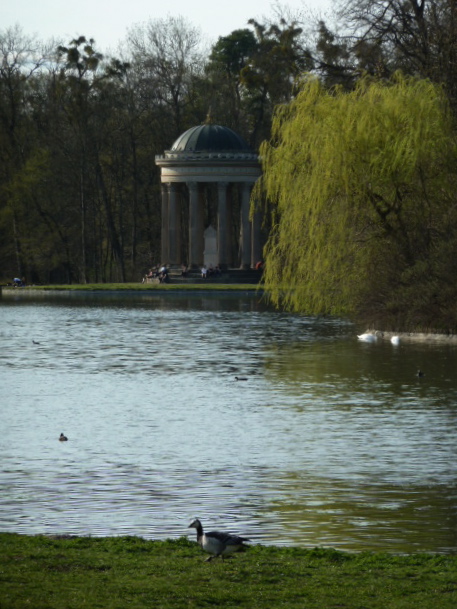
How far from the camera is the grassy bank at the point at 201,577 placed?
10.4 m

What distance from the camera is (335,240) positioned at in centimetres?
4269

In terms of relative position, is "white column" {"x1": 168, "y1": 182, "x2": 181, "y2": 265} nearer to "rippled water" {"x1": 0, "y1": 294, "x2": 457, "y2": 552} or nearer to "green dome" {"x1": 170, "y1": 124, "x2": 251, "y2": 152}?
"green dome" {"x1": 170, "y1": 124, "x2": 251, "y2": 152}

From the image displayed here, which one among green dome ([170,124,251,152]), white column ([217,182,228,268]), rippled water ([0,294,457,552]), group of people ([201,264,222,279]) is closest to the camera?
rippled water ([0,294,457,552])

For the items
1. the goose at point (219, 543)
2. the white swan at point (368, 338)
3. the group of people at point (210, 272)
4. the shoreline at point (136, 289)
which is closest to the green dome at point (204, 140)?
the group of people at point (210, 272)

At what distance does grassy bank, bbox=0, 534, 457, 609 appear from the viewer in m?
10.4

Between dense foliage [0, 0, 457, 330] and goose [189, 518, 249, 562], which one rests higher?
dense foliage [0, 0, 457, 330]

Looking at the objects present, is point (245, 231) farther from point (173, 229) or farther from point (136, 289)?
point (136, 289)

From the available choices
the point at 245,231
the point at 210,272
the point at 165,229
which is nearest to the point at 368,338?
the point at 210,272

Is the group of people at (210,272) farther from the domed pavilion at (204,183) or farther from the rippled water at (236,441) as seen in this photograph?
the rippled water at (236,441)

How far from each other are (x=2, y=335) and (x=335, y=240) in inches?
473

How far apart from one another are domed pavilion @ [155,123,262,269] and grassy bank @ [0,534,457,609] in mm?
79386

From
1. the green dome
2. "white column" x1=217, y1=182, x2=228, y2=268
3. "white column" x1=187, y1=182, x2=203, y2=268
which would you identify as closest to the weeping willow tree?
the green dome

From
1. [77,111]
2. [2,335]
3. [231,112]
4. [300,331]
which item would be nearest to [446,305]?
[300,331]

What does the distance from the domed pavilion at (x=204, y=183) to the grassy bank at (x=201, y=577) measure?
79.4 metres
